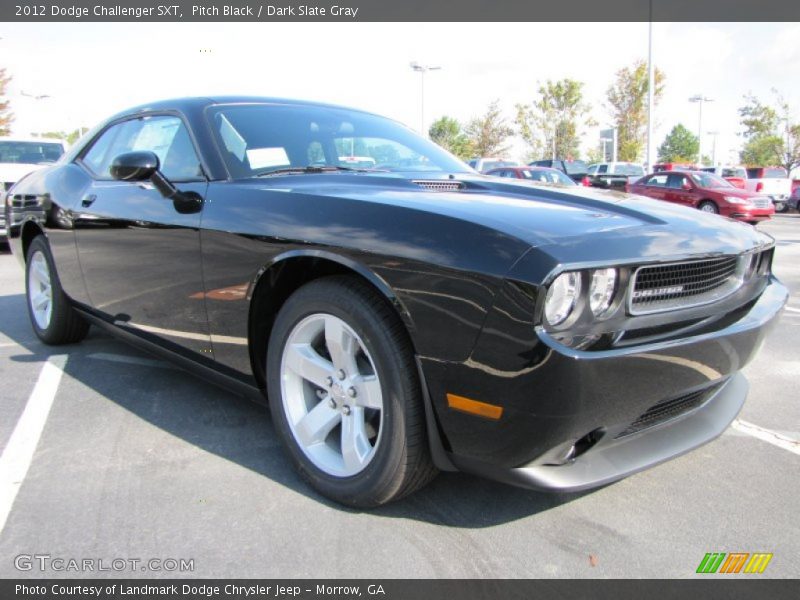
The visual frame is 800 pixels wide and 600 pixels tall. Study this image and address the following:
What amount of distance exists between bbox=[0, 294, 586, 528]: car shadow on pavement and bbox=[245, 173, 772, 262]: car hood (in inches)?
39.3

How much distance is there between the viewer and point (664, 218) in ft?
7.28

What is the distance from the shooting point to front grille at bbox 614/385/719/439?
6.66 ft

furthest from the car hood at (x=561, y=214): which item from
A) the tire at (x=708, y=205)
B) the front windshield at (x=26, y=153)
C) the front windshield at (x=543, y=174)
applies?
the tire at (x=708, y=205)

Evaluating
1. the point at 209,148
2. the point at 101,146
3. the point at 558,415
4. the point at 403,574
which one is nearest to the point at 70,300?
the point at 101,146

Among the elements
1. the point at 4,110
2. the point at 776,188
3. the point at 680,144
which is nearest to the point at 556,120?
the point at 776,188

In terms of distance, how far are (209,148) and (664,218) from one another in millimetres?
1883

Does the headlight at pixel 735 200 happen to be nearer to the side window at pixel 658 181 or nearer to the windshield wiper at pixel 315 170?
the side window at pixel 658 181

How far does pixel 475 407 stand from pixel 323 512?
779 mm

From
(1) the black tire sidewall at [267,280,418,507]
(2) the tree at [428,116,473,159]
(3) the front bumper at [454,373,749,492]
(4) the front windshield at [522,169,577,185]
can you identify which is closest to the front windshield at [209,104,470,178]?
(1) the black tire sidewall at [267,280,418,507]

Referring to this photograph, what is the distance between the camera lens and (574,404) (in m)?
1.73

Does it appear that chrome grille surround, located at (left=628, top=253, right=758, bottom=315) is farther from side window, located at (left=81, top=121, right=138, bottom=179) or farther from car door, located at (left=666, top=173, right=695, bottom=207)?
car door, located at (left=666, top=173, right=695, bottom=207)

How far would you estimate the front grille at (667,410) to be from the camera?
203 centimetres

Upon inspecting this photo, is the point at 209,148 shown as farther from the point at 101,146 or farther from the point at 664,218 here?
the point at 664,218

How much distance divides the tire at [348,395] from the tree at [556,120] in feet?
141
